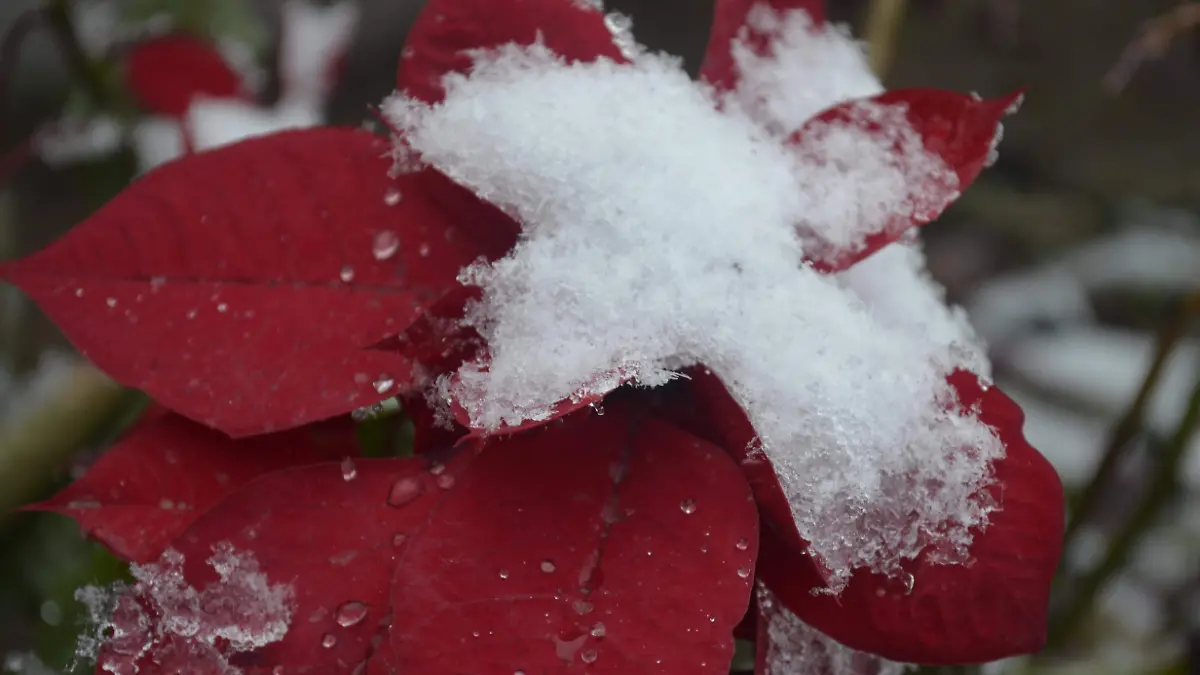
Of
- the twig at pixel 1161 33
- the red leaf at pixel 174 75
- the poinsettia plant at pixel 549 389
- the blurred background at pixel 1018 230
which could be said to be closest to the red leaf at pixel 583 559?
the poinsettia plant at pixel 549 389

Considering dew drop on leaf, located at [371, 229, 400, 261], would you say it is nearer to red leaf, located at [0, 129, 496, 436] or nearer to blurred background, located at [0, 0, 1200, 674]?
red leaf, located at [0, 129, 496, 436]

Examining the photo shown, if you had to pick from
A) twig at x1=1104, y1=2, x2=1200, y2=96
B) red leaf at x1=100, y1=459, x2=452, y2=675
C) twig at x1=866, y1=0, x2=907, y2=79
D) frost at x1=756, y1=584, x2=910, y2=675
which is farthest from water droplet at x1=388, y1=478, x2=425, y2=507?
twig at x1=1104, y1=2, x2=1200, y2=96

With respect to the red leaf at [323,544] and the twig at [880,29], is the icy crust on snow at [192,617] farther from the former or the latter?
the twig at [880,29]

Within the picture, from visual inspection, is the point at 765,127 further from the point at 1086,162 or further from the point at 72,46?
the point at 1086,162

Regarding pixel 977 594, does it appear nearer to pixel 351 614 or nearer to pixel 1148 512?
pixel 351 614

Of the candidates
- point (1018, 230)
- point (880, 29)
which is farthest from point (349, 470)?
point (1018, 230)
